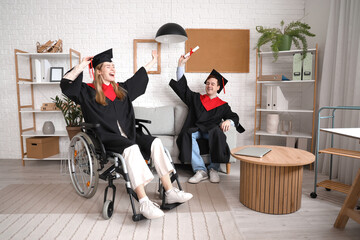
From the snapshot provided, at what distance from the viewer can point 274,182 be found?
1787 mm

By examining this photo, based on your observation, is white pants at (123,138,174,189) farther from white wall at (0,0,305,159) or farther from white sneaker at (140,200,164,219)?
white wall at (0,0,305,159)

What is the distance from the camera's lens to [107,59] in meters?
2.13

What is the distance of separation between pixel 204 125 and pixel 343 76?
1551 millimetres

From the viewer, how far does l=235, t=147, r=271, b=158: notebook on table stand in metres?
1.91

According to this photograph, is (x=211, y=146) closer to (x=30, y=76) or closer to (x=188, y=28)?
(x=188, y=28)

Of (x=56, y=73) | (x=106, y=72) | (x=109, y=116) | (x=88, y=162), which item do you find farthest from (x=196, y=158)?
(x=56, y=73)

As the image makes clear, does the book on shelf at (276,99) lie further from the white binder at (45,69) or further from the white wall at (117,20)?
the white binder at (45,69)

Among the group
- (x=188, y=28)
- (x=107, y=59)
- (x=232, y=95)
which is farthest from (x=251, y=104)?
(x=107, y=59)

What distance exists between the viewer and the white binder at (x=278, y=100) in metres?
3.07

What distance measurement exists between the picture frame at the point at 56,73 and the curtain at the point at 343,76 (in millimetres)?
3279

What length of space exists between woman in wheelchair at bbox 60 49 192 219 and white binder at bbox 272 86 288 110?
183 cm

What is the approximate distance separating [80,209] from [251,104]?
256 cm

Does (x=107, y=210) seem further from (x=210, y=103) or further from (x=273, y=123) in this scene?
(x=273, y=123)

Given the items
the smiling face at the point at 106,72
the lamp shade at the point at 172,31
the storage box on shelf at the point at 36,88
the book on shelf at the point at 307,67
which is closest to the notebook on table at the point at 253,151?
the smiling face at the point at 106,72
